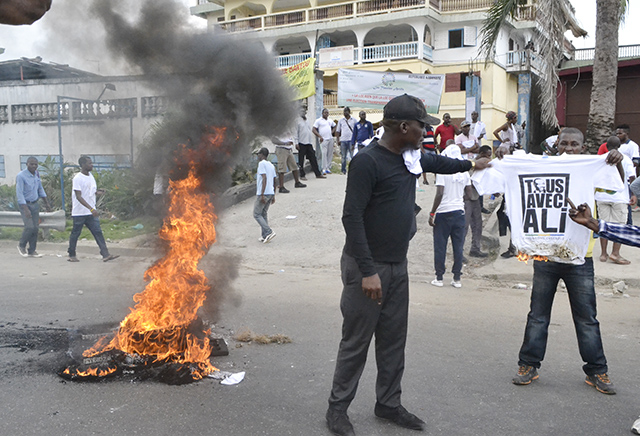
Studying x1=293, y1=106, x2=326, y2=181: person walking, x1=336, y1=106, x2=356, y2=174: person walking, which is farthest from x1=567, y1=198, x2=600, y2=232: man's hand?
x1=336, y1=106, x2=356, y2=174: person walking

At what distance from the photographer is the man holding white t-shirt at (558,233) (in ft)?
12.8

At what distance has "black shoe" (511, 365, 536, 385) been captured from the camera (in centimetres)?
403

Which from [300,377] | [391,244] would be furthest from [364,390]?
[391,244]

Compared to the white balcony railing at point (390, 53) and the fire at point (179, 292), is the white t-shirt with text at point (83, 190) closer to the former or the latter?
the fire at point (179, 292)

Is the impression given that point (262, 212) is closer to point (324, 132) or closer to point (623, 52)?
point (324, 132)

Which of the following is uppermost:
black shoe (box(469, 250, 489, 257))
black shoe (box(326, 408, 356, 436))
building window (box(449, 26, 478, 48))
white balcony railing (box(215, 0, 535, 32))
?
white balcony railing (box(215, 0, 535, 32))

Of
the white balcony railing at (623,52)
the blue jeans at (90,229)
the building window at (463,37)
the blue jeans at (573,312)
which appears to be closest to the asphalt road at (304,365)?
the blue jeans at (573,312)

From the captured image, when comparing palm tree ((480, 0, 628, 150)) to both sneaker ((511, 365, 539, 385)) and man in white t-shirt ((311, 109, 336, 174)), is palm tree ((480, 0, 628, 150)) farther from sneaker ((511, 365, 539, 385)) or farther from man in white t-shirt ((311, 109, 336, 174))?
sneaker ((511, 365, 539, 385))

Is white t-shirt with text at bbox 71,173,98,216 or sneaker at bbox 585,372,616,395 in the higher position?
white t-shirt with text at bbox 71,173,98,216

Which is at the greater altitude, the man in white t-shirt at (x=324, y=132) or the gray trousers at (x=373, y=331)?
the man in white t-shirt at (x=324, y=132)

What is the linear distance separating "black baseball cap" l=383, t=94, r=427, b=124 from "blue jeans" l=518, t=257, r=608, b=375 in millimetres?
1613

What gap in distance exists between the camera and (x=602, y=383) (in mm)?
3898

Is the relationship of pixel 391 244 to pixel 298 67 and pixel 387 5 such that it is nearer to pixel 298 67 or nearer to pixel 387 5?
pixel 298 67

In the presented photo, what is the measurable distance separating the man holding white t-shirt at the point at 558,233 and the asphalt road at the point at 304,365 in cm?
26
